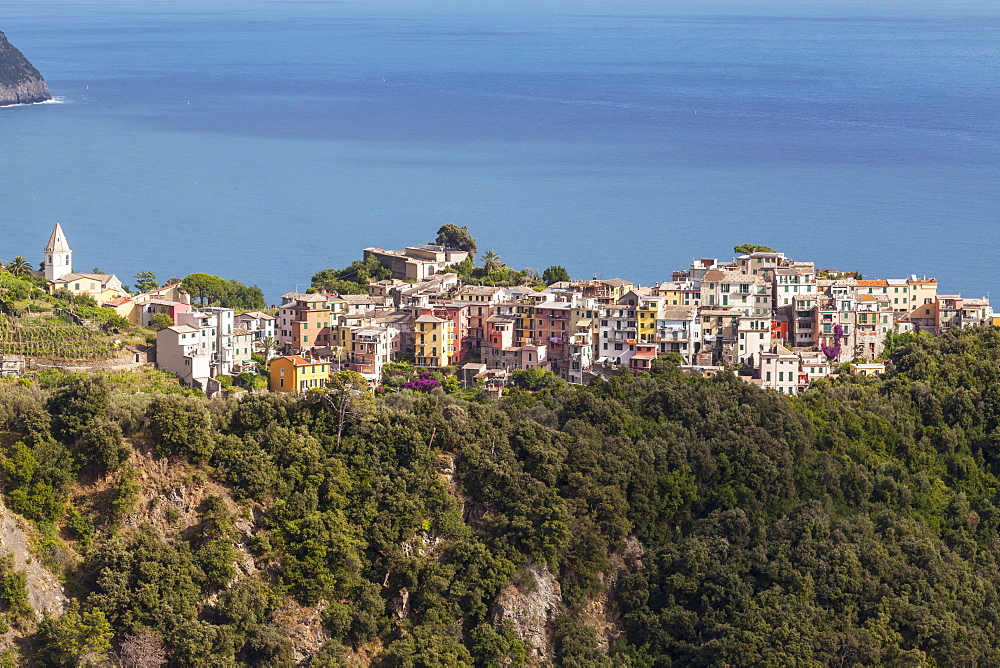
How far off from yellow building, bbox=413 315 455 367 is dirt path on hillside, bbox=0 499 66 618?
17469 millimetres

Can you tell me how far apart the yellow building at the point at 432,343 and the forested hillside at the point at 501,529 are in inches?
205

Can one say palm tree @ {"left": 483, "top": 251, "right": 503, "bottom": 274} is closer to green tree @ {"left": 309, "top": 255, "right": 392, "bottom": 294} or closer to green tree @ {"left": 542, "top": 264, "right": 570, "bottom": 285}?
green tree @ {"left": 542, "top": 264, "right": 570, "bottom": 285}

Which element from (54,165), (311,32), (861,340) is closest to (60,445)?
(861,340)

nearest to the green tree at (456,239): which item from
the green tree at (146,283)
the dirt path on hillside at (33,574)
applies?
the green tree at (146,283)

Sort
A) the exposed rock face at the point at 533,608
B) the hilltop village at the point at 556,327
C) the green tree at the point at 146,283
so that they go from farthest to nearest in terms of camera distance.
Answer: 1. the green tree at the point at 146,283
2. the hilltop village at the point at 556,327
3. the exposed rock face at the point at 533,608

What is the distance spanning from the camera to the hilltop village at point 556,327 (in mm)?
46594

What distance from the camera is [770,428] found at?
4222cm

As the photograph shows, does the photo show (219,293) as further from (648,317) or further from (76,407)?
(76,407)

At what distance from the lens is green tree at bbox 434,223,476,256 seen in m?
62.2

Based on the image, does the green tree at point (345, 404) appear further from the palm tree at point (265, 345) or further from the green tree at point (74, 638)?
the palm tree at point (265, 345)

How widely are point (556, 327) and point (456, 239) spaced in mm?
13804

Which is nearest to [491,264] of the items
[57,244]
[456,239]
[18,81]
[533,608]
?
[456,239]

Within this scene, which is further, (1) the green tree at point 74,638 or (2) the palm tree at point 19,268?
(2) the palm tree at point 19,268

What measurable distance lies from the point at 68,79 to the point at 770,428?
113 metres
